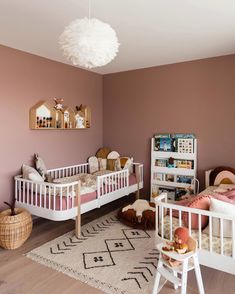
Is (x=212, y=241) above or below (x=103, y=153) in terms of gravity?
below

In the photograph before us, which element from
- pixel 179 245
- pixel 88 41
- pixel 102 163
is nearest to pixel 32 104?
pixel 102 163

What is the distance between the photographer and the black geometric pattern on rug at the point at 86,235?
2664 millimetres

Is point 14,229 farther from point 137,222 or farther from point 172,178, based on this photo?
point 172,178

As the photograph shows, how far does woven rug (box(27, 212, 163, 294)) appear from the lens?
212 cm

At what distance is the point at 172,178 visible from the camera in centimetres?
403

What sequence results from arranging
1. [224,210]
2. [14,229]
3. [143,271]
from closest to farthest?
[224,210], [143,271], [14,229]

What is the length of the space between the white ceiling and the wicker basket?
203cm

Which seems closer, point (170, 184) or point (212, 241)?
point (212, 241)

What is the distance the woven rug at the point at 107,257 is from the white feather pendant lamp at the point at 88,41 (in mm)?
1822

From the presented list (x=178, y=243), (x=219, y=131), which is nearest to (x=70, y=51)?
(x=178, y=243)

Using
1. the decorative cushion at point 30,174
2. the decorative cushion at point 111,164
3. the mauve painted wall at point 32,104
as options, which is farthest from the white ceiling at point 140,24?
the decorative cushion at point 111,164

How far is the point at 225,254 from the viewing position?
182 cm

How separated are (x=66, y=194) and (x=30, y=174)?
55 cm

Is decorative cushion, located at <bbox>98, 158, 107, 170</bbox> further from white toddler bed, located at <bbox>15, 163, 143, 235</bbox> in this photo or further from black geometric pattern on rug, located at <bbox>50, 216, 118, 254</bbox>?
black geometric pattern on rug, located at <bbox>50, 216, 118, 254</bbox>
